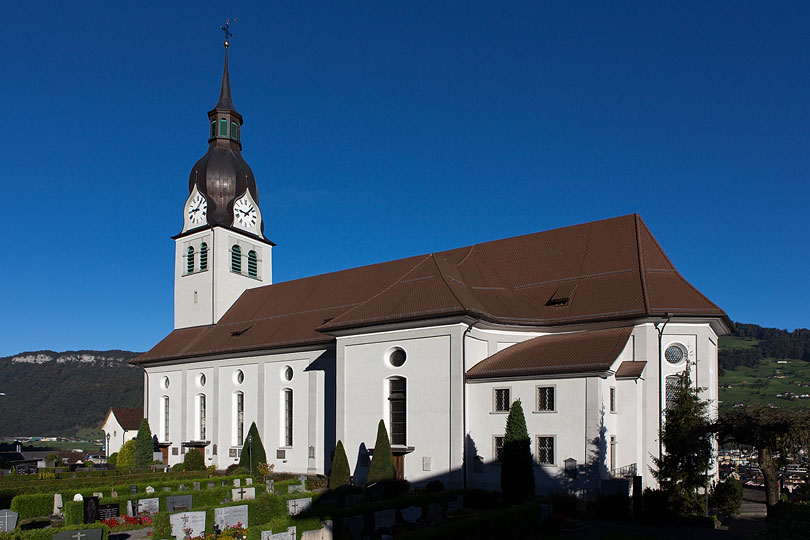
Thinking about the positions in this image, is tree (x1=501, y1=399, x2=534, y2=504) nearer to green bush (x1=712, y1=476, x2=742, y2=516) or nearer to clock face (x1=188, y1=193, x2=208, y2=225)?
green bush (x1=712, y1=476, x2=742, y2=516)

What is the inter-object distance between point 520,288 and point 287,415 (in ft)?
46.6

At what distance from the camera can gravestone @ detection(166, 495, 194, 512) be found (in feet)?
79.6

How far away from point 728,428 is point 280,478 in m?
21.5

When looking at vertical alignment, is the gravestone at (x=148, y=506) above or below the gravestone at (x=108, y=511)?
below

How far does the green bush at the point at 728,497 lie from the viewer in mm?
23594

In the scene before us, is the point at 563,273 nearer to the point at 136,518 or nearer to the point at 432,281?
the point at 432,281

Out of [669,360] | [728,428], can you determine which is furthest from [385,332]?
[728,428]

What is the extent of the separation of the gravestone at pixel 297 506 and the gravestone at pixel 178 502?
4618 mm

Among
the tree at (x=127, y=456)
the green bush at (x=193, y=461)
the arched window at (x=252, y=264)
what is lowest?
the tree at (x=127, y=456)

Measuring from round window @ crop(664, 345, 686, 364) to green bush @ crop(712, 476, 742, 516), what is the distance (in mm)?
6335

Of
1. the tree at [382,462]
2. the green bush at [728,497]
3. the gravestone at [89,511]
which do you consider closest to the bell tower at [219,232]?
the tree at [382,462]

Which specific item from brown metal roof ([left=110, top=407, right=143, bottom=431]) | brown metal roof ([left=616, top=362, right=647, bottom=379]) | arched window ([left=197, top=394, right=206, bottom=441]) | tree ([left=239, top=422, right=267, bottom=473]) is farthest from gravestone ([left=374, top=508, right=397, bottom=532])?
brown metal roof ([left=110, top=407, right=143, bottom=431])

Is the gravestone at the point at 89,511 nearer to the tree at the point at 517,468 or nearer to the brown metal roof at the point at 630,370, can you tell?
the tree at the point at 517,468

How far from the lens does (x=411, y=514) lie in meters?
20.4
